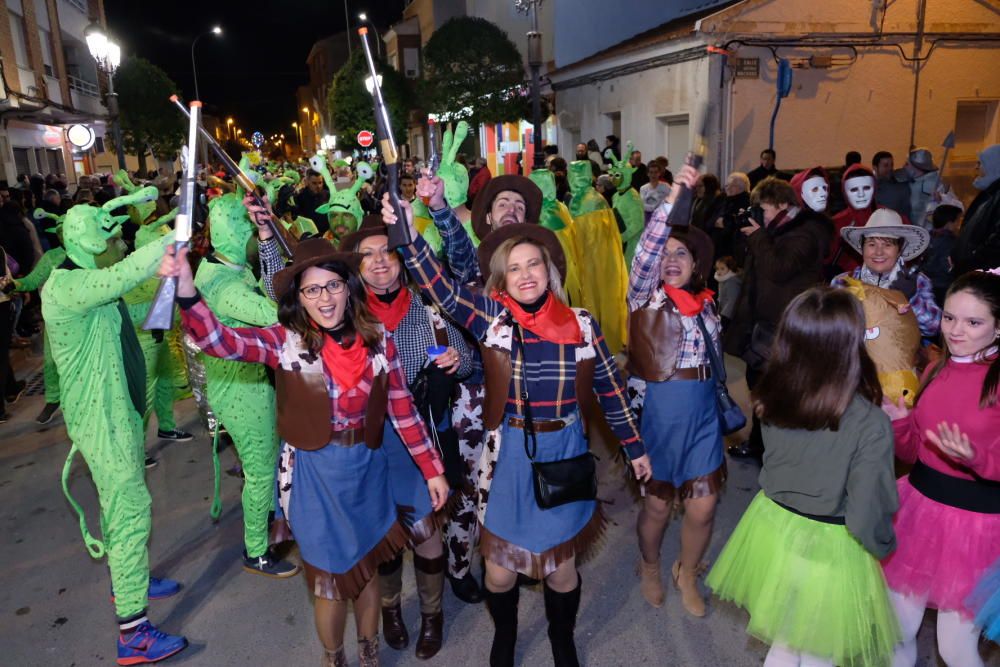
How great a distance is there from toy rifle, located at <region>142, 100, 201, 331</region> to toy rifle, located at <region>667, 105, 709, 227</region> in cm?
178

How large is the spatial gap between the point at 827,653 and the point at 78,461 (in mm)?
5430

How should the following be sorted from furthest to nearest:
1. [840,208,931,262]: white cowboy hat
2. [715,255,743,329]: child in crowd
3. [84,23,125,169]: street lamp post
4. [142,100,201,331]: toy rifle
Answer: [84,23,125,169]: street lamp post < [715,255,743,329]: child in crowd < [840,208,931,262]: white cowboy hat < [142,100,201,331]: toy rifle

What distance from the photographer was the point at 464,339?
353cm

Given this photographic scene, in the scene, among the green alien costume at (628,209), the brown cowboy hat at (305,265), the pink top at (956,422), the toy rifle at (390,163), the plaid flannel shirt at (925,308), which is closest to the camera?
the pink top at (956,422)

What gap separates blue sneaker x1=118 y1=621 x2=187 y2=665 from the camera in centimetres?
336

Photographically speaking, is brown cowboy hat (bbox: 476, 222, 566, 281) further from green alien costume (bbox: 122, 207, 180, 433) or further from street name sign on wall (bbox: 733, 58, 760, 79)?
street name sign on wall (bbox: 733, 58, 760, 79)

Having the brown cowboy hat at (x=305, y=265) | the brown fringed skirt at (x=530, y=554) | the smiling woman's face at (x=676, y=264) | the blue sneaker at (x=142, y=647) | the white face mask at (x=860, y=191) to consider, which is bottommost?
the blue sneaker at (x=142, y=647)

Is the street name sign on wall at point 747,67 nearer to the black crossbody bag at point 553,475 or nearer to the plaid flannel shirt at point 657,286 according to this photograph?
the plaid flannel shirt at point 657,286

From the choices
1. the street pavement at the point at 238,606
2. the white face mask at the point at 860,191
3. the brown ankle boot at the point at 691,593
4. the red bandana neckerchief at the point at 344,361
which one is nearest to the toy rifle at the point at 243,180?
the red bandana neckerchief at the point at 344,361

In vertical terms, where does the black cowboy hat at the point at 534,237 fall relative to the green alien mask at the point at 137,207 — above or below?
below

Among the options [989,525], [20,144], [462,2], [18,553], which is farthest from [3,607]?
[462,2]

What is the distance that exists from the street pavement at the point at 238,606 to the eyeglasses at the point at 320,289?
179 cm

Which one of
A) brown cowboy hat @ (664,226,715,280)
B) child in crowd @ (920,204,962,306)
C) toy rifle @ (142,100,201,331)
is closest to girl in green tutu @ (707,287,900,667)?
brown cowboy hat @ (664,226,715,280)

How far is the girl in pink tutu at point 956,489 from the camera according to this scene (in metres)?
2.54
